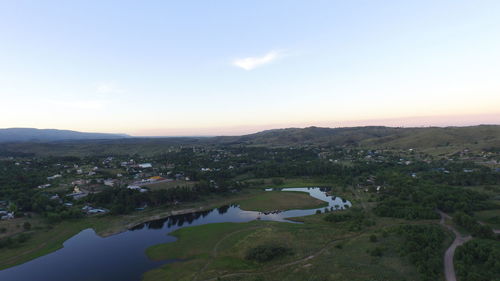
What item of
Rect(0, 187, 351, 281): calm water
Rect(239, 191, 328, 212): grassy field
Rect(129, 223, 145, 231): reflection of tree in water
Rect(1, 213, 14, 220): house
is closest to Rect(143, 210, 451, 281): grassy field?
Rect(0, 187, 351, 281): calm water

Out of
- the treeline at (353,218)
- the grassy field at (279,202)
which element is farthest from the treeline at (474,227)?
the grassy field at (279,202)

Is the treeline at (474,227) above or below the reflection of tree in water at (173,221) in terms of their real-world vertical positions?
above

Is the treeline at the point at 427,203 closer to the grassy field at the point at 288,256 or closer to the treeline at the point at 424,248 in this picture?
the grassy field at the point at 288,256

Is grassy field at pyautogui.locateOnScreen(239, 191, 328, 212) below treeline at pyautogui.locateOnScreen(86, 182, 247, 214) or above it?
below

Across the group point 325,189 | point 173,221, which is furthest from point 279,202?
point 173,221

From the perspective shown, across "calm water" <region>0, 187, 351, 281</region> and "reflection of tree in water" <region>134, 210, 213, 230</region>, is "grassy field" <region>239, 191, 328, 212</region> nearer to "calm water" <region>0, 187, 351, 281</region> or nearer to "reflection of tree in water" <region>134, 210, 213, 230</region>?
Answer: "calm water" <region>0, 187, 351, 281</region>
